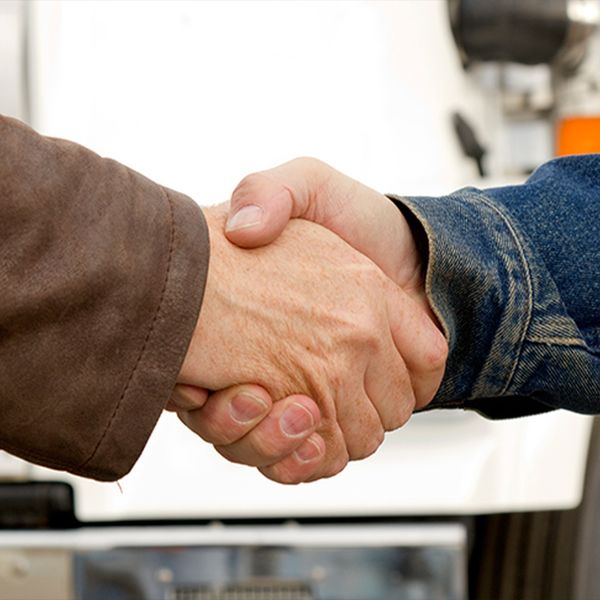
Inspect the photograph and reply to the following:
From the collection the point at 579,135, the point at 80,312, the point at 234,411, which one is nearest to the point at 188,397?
the point at 234,411

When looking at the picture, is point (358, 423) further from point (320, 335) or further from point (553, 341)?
point (553, 341)

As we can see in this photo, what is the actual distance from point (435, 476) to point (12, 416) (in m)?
0.90

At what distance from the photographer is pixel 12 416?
1056 mm

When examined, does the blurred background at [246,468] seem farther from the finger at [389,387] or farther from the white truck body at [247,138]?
the finger at [389,387]

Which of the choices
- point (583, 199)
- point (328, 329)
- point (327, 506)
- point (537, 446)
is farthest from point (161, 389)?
point (537, 446)

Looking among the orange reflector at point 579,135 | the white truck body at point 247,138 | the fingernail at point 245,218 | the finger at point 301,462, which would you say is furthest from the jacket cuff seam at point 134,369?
the orange reflector at point 579,135

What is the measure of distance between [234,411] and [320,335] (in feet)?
0.35

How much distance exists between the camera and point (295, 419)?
121cm

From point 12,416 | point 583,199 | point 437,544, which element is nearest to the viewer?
point 12,416

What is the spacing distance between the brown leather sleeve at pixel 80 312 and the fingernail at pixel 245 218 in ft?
0.32

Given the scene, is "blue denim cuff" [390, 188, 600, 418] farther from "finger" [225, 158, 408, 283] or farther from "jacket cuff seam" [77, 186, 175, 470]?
"jacket cuff seam" [77, 186, 175, 470]

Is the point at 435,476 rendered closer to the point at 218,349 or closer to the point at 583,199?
the point at 583,199

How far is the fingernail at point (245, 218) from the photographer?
3.93ft

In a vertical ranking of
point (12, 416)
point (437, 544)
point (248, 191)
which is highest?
point (248, 191)
